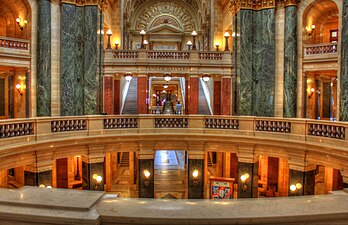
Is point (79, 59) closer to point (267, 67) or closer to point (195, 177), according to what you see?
point (195, 177)

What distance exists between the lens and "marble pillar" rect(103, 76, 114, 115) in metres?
17.5

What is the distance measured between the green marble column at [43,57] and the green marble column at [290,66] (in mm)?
12198

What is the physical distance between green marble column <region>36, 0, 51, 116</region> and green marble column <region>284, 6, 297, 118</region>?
1220cm

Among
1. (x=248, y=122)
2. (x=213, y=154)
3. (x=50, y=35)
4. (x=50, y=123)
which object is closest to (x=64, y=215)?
(x=50, y=123)

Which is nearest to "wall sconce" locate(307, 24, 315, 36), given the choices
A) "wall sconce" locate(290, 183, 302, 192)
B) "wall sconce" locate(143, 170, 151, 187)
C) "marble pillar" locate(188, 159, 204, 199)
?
"wall sconce" locate(290, 183, 302, 192)

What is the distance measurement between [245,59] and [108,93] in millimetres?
8276

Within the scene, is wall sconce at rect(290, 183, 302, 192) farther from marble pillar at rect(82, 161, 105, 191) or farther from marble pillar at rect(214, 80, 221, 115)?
marble pillar at rect(214, 80, 221, 115)

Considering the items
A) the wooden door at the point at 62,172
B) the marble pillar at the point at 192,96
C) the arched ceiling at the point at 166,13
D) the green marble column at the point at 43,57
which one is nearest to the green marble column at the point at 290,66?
the marble pillar at the point at 192,96

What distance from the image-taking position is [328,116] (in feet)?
63.6

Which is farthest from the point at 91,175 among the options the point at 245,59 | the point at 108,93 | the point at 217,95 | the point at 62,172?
the point at 217,95

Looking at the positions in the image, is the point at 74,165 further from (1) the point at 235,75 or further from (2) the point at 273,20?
(2) the point at 273,20

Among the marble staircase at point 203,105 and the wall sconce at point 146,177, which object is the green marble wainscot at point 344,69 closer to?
the wall sconce at point 146,177

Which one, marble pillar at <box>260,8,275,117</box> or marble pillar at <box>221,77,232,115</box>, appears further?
marble pillar at <box>221,77,232,115</box>

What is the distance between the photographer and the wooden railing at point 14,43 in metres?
14.0
